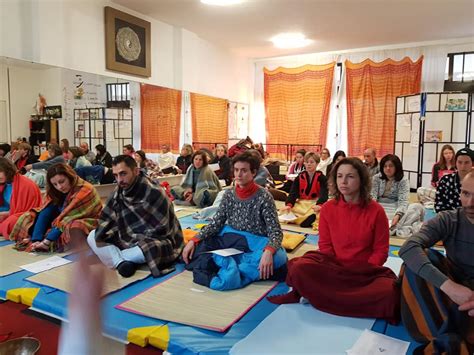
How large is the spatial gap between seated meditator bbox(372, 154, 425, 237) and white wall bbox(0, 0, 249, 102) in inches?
157

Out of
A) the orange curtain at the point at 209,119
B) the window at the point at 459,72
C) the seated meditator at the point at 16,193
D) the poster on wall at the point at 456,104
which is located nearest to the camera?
the seated meditator at the point at 16,193

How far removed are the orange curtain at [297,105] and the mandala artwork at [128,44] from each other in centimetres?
379

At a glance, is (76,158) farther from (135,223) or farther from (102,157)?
(135,223)

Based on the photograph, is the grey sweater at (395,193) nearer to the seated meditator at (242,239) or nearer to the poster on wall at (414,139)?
the seated meditator at (242,239)

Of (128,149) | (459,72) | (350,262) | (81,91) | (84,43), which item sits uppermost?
(459,72)

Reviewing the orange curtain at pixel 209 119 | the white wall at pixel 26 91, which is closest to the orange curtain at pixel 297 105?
the orange curtain at pixel 209 119

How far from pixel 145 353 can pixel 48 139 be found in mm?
3666

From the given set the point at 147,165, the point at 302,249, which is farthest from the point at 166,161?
the point at 302,249

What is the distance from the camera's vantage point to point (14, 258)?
306 centimetres

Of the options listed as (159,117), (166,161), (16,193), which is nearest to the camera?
(16,193)

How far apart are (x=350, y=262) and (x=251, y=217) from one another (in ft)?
2.55

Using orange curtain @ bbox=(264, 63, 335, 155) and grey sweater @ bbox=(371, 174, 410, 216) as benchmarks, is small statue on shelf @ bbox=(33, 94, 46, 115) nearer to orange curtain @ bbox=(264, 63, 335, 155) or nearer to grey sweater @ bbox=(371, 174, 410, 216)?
grey sweater @ bbox=(371, 174, 410, 216)

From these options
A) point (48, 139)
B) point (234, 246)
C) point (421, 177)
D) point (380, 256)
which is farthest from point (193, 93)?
point (380, 256)

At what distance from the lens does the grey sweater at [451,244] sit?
1.78 meters
